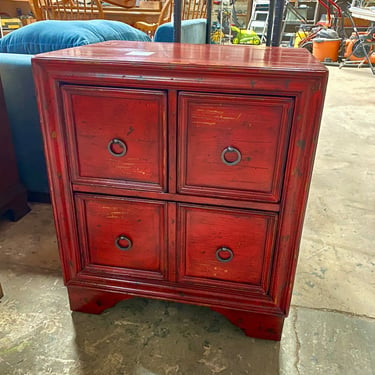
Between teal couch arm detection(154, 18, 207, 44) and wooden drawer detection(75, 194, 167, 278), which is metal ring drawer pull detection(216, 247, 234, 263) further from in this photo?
teal couch arm detection(154, 18, 207, 44)

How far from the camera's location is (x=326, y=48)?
5.08 m

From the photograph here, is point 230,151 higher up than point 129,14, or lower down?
lower down

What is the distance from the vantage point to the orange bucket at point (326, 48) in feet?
16.4

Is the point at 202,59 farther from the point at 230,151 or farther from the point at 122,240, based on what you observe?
the point at 122,240

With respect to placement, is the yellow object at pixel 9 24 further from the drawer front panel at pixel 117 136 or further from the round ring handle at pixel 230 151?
the round ring handle at pixel 230 151

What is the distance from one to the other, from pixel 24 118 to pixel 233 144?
39.3 inches

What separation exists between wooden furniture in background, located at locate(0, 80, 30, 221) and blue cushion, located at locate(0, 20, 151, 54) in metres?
0.22

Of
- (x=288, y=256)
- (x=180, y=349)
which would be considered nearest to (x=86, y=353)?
(x=180, y=349)

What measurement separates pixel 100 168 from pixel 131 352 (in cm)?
47

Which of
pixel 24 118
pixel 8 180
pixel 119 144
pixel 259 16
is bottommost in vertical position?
pixel 8 180

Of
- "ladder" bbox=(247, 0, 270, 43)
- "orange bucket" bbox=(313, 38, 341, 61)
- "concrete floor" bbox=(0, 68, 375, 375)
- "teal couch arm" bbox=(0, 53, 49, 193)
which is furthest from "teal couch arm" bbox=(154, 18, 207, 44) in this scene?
"ladder" bbox=(247, 0, 270, 43)

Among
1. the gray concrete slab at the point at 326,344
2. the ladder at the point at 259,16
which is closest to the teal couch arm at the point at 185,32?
the gray concrete slab at the point at 326,344

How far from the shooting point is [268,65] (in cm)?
69

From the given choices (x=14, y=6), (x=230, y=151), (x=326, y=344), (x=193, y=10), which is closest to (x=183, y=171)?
(x=230, y=151)
